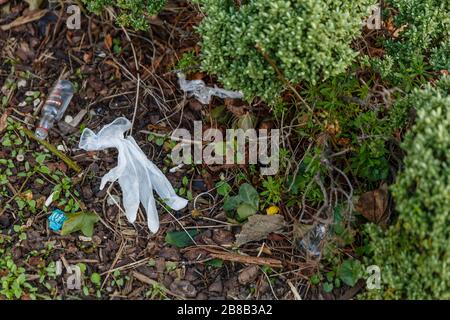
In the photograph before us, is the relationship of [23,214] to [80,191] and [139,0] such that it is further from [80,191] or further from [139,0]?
[139,0]

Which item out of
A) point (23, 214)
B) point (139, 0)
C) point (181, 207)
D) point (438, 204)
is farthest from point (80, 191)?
point (438, 204)

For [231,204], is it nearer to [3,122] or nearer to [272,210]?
[272,210]

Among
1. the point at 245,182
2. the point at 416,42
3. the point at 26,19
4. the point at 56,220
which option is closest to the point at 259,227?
the point at 245,182

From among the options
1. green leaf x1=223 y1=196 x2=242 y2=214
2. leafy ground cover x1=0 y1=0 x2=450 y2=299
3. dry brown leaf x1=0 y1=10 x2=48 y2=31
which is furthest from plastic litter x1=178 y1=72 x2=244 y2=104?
dry brown leaf x1=0 y1=10 x2=48 y2=31

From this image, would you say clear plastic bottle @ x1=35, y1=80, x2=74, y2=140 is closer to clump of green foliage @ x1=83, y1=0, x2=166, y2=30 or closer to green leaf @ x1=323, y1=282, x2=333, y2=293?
clump of green foliage @ x1=83, y1=0, x2=166, y2=30

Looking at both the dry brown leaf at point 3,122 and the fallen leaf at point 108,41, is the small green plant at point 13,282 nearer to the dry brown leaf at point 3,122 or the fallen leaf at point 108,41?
the dry brown leaf at point 3,122
